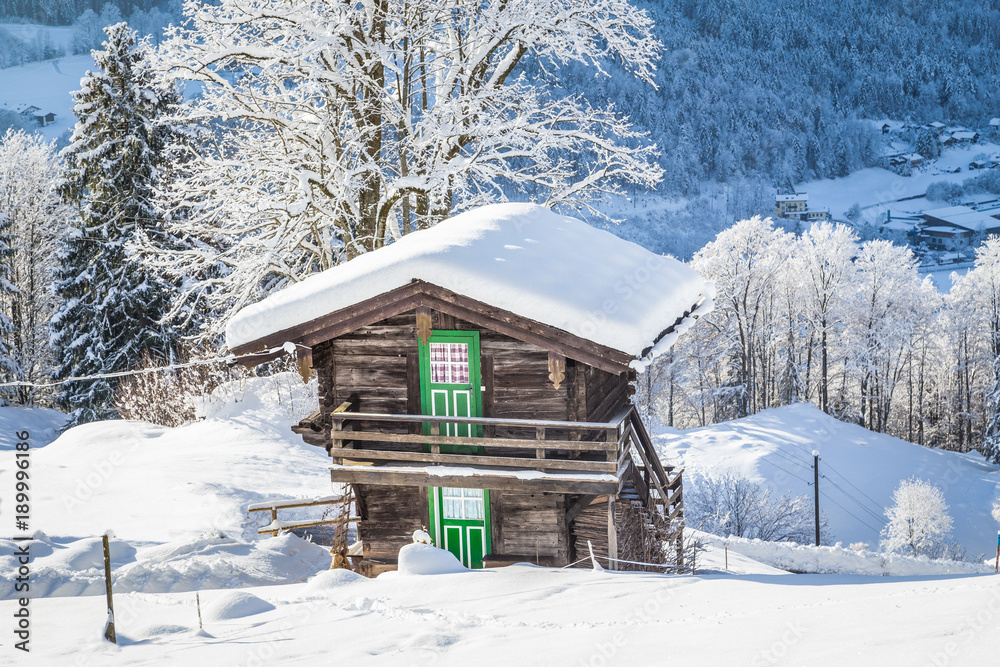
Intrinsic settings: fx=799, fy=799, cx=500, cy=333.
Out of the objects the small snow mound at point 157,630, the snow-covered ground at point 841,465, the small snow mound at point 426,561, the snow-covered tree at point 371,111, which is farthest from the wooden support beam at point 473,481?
the snow-covered ground at point 841,465

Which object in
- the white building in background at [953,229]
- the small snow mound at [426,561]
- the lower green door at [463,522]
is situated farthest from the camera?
the white building in background at [953,229]

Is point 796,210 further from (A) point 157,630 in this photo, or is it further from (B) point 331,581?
(A) point 157,630

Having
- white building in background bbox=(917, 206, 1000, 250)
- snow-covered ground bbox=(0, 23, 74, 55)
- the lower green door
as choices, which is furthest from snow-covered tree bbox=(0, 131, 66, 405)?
white building in background bbox=(917, 206, 1000, 250)

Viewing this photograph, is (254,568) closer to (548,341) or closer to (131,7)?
(548,341)

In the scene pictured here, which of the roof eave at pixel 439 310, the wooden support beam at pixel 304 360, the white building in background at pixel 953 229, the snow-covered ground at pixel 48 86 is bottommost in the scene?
the wooden support beam at pixel 304 360

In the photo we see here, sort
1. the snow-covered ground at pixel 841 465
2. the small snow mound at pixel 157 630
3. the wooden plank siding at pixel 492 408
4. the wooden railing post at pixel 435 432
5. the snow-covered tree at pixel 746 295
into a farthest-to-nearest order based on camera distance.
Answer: the snow-covered tree at pixel 746 295 < the snow-covered ground at pixel 841 465 < the wooden railing post at pixel 435 432 < the wooden plank siding at pixel 492 408 < the small snow mound at pixel 157 630

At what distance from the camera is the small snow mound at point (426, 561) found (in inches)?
464

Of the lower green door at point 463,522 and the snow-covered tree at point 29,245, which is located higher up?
the snow-covered tree at point 29,245

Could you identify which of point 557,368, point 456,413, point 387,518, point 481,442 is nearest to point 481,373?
point 456,413

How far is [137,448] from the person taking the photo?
21578 millimetres

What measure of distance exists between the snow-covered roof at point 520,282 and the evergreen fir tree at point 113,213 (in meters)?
20.0

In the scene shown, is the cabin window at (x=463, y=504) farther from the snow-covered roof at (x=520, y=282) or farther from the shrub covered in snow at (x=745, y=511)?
the shrub covered in snow at (x=745, y=511)

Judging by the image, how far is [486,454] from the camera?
513 inches

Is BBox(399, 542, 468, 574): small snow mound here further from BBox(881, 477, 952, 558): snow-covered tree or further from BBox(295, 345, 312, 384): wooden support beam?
BBox(881, 477, 952, 558): snow-covered tree
